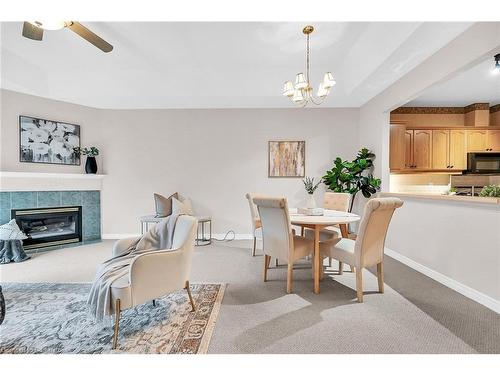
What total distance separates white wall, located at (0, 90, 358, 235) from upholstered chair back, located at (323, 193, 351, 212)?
1.08 meters

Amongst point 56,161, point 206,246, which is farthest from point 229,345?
point 56,161

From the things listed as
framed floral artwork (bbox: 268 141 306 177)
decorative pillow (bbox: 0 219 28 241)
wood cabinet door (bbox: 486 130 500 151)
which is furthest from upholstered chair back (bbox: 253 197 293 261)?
wood cabinet door (bbox: 486 130 500 151)

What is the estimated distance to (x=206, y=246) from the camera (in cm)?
432

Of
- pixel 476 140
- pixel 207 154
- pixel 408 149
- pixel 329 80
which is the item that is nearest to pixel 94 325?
pixel 329 80

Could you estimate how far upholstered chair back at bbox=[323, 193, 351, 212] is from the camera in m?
3.58

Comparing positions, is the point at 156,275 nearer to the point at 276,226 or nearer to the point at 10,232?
the point at 276,226

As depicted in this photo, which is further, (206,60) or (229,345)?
(206,60)

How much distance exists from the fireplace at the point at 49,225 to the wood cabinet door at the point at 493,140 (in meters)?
8.27

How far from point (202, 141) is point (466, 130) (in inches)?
213

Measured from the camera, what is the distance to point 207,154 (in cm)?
489

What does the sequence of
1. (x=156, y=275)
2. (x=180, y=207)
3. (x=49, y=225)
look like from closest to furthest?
(x=156, y=275)
(x=49, y=225)
(x=180, y=207)

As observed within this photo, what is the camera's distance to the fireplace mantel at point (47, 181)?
152 inches

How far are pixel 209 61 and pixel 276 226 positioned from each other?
297 centimetres
